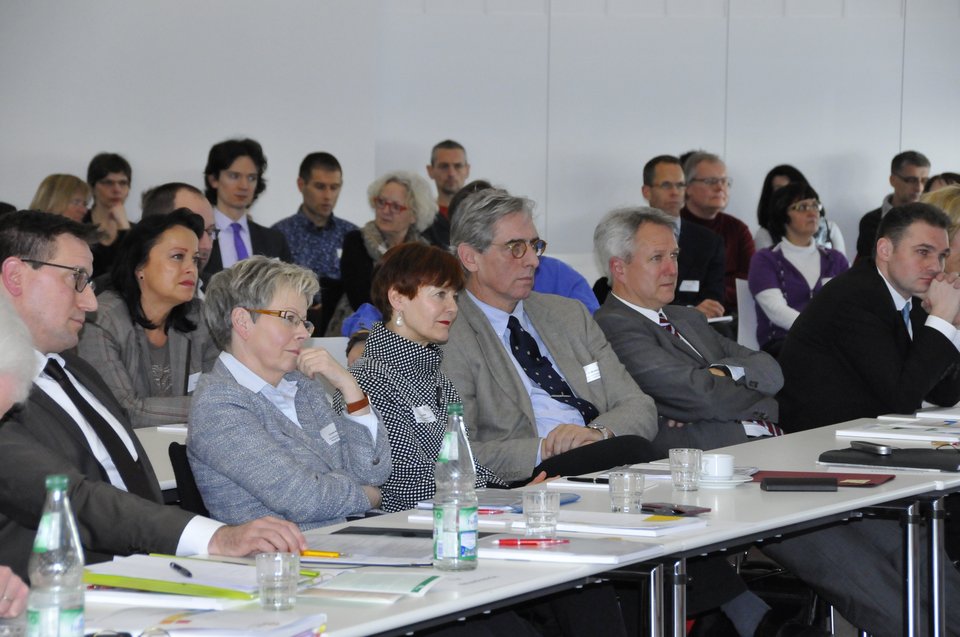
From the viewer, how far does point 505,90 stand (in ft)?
29.1

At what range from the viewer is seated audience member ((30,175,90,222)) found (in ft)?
22.1

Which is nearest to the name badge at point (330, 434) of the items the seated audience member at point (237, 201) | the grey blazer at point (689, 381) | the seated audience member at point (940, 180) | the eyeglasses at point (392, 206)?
the grey blazer at point (689, 381)

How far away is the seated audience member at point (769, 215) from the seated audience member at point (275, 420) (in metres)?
4.92

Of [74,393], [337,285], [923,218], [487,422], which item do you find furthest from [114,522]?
[337,285]

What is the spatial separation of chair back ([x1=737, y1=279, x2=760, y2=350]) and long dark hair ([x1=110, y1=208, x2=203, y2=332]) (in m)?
3.32

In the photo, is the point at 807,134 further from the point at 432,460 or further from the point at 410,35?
the point at 432,460

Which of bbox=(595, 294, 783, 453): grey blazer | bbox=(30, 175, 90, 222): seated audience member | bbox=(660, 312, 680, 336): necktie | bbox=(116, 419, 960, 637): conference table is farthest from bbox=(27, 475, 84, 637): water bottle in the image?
bbox=(30, 175, 90, 222): seated audience member

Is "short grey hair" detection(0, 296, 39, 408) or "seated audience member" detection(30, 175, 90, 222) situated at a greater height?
"seated audience member" detection(30, 175, 90, 222)

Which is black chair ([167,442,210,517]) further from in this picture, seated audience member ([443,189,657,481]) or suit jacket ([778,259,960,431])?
suit jacket ([778,259,960,431])

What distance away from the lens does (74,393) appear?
291 cm

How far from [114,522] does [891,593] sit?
6.63 ft

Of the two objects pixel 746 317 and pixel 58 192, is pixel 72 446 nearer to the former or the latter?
pixel 58 192

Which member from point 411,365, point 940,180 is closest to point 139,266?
point 411,365

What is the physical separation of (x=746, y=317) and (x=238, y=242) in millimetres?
2776
